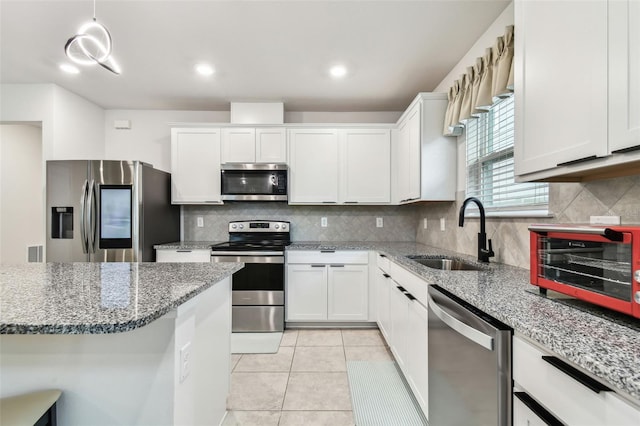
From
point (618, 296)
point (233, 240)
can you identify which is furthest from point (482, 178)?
point (233, 240)

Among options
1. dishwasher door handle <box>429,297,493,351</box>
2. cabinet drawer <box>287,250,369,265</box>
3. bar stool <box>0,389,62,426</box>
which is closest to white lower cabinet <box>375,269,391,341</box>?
cabinet drawer <box>287,250,369,265</box>

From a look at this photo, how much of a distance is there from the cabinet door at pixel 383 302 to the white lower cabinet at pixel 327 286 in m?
0.18

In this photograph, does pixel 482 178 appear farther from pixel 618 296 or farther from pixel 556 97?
pixel 618 296


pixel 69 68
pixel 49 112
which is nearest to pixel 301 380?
pixel 69 68

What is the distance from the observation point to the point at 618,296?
83 cm

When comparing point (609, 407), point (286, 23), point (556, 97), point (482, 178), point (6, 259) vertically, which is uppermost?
point (286, 23)

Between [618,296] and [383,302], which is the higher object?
[618,296]

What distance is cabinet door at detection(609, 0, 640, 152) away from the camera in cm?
82

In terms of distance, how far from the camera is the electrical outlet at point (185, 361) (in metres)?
1.03

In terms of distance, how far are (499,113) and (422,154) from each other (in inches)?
26.8

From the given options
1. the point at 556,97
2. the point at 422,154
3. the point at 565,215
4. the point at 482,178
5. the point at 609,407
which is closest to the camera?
the point at 609,407

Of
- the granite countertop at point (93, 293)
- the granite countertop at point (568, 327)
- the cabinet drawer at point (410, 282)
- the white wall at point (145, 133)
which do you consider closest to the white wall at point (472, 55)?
the cabinet drawer at point (410, 282)

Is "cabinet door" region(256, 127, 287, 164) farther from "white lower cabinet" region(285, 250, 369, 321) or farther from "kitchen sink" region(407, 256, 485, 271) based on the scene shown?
"kitchen sink" region(407, 256, 485, 271)

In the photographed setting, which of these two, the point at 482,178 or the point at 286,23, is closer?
the point at 286,23
